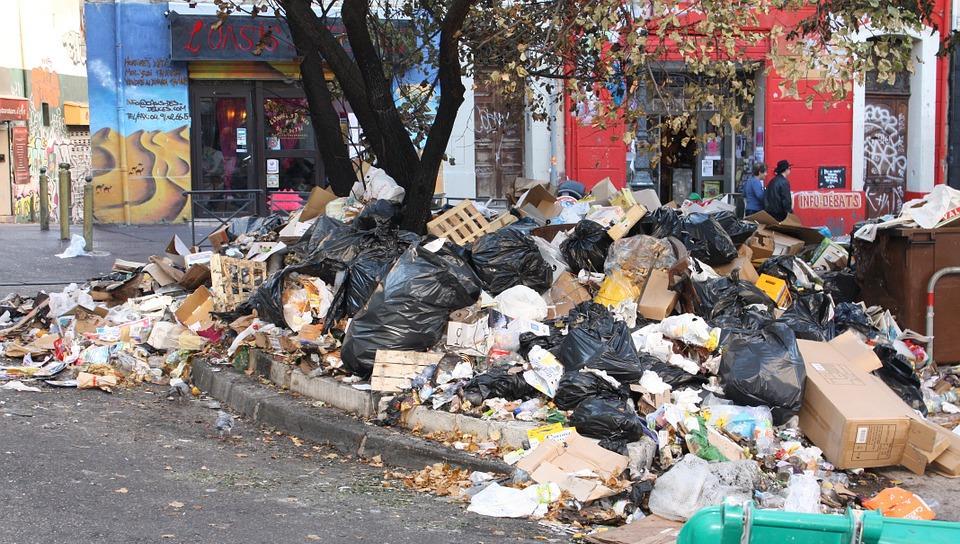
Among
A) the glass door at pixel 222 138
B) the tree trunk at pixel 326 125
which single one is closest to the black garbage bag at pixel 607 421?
the tree trunk at pixel 326 125

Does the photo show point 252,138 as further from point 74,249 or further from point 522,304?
point 522,304

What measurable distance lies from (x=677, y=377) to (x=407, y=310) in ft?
5.72

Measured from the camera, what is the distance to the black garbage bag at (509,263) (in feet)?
24.7

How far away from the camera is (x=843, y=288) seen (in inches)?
323

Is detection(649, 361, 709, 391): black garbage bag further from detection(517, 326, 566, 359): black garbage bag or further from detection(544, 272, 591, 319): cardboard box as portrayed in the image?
detection(544, 272, 591, 319): cardboard box

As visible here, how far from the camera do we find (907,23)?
740 centimetres

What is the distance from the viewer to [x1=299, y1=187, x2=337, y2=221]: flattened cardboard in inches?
383

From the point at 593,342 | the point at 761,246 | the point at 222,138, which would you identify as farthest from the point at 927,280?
the point at 222,138

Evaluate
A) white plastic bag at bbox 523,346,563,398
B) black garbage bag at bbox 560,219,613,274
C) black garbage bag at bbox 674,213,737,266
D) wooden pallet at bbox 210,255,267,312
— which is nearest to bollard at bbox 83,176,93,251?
wooden pallet at bbox 210,255,267,312

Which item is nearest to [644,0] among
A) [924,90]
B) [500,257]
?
[500,257]

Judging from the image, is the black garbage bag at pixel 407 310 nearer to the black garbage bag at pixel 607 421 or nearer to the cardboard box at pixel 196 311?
the black garbage bag at pixel 607 421

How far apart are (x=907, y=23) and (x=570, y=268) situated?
9.86 feet

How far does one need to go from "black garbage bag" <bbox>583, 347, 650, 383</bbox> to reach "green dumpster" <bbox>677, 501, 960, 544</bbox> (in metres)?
3.51

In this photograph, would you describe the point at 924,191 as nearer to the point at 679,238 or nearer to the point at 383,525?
the point at 679,238
